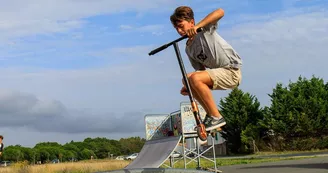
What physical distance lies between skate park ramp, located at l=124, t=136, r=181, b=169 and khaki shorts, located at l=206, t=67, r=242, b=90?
10983mm

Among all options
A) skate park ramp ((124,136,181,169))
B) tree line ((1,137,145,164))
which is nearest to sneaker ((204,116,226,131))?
skate park ramp ((124,136,181,169))

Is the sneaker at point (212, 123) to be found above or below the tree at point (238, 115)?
below

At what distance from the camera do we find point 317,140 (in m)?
48.0

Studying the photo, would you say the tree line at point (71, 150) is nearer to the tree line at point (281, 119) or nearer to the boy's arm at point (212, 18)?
the tree line at point (281, 119)

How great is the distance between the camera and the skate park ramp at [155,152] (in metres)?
16.8

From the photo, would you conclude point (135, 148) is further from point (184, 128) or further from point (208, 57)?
point (208, 57)

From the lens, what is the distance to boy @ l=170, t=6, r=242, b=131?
4.72 metres

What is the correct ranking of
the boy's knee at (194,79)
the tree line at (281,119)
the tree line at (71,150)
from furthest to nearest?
1. the tree line at (71,150)
2. the tree line at (281,119)
3. the boy's knee at (194,79)

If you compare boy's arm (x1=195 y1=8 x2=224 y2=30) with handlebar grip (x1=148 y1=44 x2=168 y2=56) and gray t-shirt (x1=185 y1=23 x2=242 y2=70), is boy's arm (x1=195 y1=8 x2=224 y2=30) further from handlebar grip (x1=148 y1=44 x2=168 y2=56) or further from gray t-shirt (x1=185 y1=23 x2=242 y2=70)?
handlebar grip (x1=148 y1=44 x2=168 y2=56)

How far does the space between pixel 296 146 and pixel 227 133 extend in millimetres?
9240

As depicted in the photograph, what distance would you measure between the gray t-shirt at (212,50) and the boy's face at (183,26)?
0.55ft

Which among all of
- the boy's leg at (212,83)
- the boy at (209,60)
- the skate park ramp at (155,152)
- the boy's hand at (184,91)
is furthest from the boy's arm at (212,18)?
the skate park ramp at (155,152)

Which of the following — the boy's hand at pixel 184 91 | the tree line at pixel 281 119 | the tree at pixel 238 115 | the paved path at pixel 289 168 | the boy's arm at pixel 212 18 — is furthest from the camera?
the tree at pixel 238 115

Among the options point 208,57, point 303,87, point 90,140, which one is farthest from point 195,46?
point 90,140
